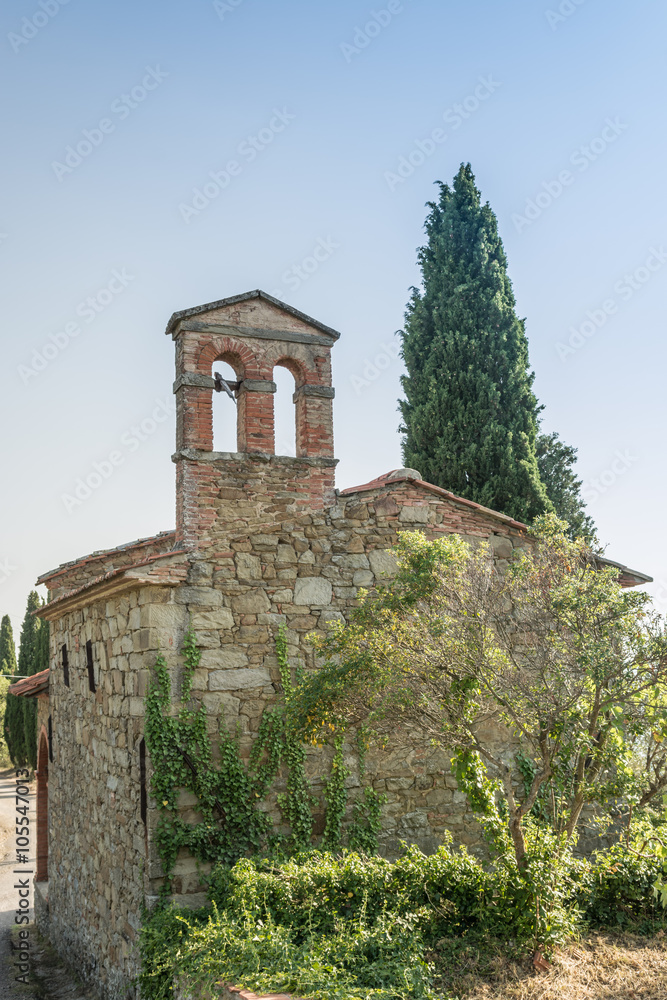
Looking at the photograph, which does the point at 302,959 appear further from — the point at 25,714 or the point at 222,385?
the point at 25,714

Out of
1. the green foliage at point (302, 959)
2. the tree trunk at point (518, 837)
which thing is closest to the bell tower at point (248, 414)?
the green foliage at point (302, 959)

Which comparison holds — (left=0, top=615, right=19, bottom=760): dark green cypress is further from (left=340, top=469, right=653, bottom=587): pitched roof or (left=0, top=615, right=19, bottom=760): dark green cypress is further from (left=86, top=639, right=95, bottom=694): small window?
(left=340, top=469, right=653, bottom=587): pitched roof

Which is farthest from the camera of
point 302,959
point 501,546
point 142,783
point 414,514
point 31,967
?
point 31,967

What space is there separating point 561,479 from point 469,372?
3.11 m

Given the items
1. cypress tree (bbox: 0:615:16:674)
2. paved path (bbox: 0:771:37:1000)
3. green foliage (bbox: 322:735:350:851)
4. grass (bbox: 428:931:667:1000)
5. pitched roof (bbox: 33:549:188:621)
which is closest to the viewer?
grass (bbox: 428:931:667:1000)

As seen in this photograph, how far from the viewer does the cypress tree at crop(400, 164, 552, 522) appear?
43.1 ft

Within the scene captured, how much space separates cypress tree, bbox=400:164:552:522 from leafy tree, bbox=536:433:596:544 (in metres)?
1.27

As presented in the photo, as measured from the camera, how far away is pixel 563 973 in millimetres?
5117

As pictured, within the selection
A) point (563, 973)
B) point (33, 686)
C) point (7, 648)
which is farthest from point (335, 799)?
point (7, 648)

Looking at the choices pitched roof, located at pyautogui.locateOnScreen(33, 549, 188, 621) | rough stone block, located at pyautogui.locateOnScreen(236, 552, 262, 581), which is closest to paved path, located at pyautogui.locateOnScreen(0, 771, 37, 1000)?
pitched roof, located at pyautogui.locateOnScreen(33, 549, 188, 621)

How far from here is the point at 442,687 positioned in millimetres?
5777

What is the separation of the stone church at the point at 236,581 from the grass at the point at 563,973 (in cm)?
209

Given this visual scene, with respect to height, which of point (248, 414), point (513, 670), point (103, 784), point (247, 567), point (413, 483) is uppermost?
point (248, 414)

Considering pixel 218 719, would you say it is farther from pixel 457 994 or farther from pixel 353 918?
pixel 457 994
